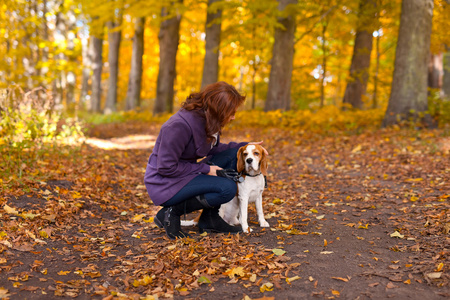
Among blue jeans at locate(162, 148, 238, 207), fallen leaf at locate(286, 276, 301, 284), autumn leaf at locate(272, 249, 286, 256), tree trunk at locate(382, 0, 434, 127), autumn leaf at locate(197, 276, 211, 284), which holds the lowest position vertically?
autumn leaf at locate(197, 276, 211, 284)

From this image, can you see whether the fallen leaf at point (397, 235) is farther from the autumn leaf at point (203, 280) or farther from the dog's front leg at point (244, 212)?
the autumn leaf at point (203, 280)

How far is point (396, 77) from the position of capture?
32.7 feet

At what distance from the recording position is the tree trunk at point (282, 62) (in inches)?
504

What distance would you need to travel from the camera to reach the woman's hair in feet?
12.6

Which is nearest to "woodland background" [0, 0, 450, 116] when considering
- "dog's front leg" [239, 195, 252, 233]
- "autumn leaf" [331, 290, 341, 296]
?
"dog's front leg" [239, 195, 252, 233]

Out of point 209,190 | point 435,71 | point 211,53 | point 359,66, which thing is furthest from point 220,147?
point 435,71

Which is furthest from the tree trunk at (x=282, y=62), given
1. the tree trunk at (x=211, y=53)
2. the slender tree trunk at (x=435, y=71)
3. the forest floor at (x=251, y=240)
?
the slender tree trunk at (x=435, y=71)

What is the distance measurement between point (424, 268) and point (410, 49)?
8027mm

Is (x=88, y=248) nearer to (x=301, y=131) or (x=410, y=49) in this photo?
(x=301, y=131)

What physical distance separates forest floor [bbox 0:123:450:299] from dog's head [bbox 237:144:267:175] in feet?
2.64

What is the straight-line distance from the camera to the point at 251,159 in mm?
4113

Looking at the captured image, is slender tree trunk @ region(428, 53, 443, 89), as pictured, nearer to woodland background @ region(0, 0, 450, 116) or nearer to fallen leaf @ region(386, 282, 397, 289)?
woodland background @ region(0, 0, 450, 116)

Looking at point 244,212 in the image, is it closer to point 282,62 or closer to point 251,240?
point 251,240

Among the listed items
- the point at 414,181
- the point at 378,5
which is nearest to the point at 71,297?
the point at 414,181
